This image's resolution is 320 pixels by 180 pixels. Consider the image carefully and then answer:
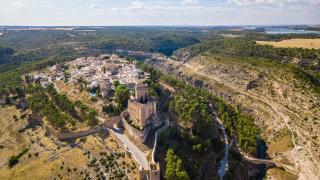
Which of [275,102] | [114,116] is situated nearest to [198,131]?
[114,116]

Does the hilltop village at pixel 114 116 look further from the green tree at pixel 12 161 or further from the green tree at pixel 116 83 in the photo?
the green tree at pixel 12 161

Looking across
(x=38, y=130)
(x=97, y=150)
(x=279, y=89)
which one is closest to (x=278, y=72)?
(x=279, y=89)

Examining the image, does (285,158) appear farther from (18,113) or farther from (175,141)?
(18,113)

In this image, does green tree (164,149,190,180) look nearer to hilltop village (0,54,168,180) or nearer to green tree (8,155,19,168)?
hilltop village (0,54,168,180)

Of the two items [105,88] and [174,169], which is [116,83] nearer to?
[105,88]

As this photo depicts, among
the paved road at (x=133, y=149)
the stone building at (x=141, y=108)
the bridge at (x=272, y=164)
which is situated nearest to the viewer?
the paved road at (x=133, y=149)

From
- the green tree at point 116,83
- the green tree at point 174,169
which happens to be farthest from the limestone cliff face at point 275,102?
the green tree at point 116,83
